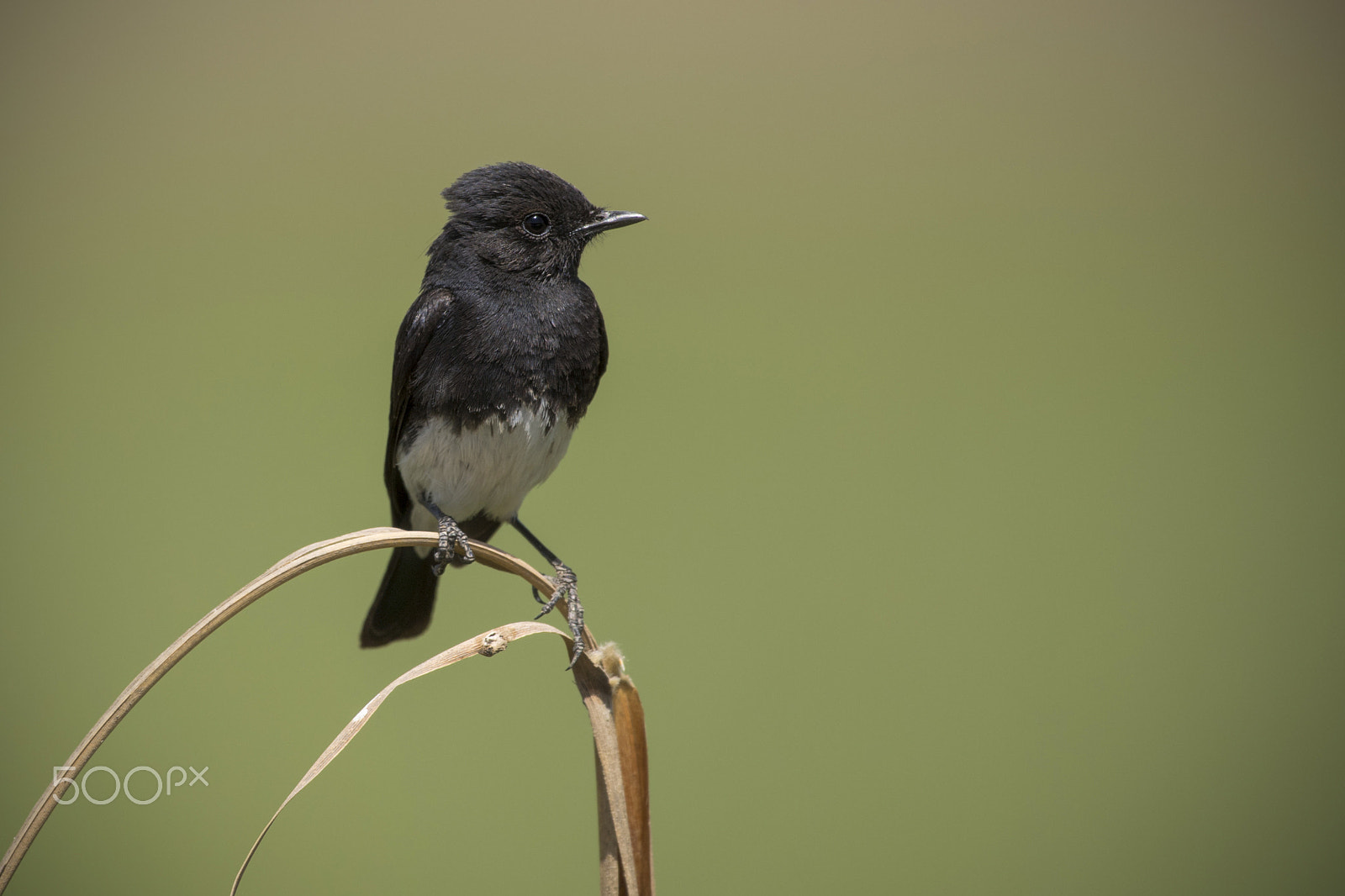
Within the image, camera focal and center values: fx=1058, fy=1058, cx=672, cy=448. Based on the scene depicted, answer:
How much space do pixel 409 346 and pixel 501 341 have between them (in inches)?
11.4

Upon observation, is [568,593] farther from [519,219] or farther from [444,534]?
[519,219]

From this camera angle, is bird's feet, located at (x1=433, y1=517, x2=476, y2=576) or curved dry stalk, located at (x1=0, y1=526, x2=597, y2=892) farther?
bird's feet, located at (x1=433, y1=517, x2=476, y2=576)

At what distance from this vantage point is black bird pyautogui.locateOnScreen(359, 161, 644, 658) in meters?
2.62

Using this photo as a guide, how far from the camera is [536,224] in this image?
8.98 ft

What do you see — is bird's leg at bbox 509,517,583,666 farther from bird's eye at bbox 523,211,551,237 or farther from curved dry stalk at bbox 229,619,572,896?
bird's eye at bbox 523,211,551,237

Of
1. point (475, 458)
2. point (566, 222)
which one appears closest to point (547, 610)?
point (475, 458)

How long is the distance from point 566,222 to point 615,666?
1474mm

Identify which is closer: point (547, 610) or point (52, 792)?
point (52, 792)

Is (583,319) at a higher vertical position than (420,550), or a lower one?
higher

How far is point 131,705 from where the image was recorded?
50.8 inches

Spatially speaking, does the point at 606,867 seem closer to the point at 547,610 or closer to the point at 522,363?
the point at 547,610

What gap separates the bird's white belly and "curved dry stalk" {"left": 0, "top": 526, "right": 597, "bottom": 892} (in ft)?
3.27

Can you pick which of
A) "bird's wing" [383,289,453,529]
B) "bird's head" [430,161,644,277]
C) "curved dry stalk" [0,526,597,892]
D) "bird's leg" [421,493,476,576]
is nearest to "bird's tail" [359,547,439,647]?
"bird's leg" [421,493,476,576]

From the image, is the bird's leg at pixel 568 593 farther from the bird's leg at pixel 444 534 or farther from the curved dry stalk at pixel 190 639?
the curved dry stalk at pixel 190 639
